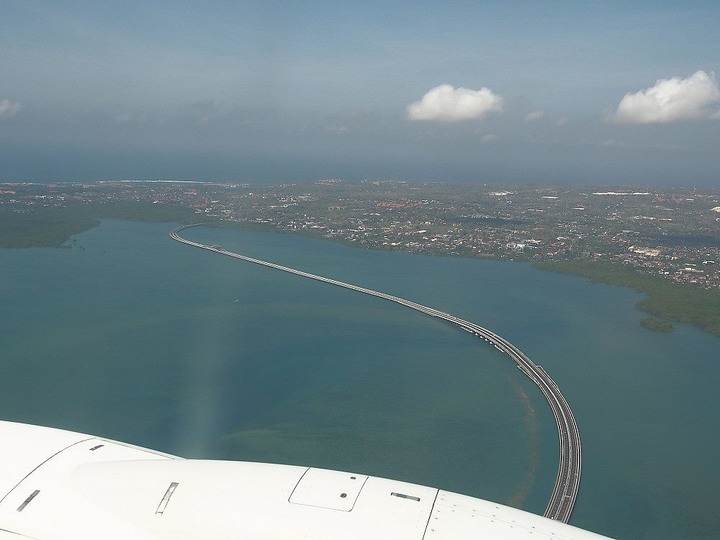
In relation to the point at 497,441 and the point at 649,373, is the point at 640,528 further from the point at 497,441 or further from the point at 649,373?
the point at 649,373

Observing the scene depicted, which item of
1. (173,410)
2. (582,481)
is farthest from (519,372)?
(173,410)

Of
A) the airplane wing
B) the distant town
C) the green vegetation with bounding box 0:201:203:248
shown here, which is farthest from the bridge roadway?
the green vegetation with bounding box 0:201:203:248

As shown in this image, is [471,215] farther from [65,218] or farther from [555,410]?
[555,410]

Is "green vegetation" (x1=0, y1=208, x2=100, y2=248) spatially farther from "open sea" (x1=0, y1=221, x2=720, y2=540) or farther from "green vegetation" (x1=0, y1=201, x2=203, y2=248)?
"open sea" (x1=0, y1=221, x2=720, y2=540)

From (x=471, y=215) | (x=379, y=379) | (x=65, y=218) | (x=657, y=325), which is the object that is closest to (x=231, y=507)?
(x=379, y=379)

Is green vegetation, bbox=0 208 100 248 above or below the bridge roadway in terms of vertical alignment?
Result: above

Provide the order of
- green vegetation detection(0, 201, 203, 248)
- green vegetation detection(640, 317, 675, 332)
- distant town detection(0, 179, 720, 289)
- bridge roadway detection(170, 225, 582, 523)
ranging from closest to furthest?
bridge roadway detection(170, 225, 582, 523) < green vegetation detection(640, 317, 675, 332) < green vegetation detection(0, 201, 203, 248) < distant town detection(0, 179, 720, 289)
